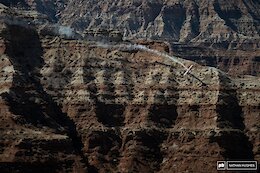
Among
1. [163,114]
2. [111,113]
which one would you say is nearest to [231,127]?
[163,114]

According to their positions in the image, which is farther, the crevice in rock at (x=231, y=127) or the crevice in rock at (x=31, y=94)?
the crevice in rock at (x=231, y=127)

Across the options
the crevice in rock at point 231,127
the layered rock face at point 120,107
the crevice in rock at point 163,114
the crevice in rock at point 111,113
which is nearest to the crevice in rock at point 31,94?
the layered rock face at point 120,107

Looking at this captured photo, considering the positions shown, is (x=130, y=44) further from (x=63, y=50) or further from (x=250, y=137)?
(x=250, y=137)

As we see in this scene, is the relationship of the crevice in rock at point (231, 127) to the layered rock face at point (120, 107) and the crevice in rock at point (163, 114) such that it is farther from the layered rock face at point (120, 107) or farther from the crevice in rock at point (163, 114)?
the crevice in rock at point (163, 114)

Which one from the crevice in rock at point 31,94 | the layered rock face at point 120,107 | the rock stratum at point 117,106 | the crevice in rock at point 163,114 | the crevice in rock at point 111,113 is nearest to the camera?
the crevice in rock at point 31,94

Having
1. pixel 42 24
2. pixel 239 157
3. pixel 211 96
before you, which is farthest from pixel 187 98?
pixel 42 24

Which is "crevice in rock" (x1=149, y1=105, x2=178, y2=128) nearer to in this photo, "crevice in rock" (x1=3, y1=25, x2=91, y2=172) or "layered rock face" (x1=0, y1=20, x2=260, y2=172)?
"layered rock face" (x1=0, y1=20, x2=260, y2=172)
